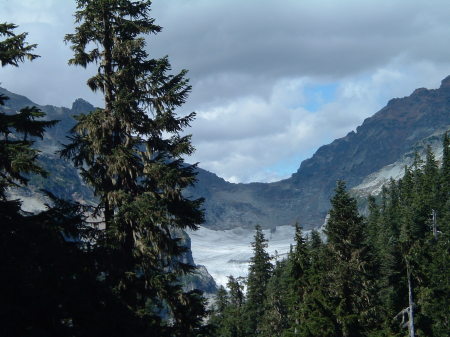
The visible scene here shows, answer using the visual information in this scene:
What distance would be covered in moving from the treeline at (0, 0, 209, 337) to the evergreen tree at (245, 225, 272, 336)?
134 ft

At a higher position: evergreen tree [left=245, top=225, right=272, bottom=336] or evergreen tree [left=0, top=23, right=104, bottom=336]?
evergreen tree [left=0, top=23, right=104, bottom=336]

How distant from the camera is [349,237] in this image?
1219 inches

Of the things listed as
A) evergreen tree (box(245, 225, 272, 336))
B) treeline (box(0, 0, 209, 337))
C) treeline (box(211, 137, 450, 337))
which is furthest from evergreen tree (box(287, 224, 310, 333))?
treeline (box(0, 0, 209, 337))

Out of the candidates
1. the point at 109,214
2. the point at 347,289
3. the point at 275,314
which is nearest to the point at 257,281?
the point at 275,314

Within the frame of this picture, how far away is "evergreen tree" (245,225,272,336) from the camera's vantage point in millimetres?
57094

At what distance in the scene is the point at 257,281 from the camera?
58406 mm

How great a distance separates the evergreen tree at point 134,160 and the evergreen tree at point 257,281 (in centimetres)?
4054

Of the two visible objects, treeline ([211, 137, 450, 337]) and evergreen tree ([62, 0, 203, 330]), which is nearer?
evergreen tree ([62, 0, 203, 330])

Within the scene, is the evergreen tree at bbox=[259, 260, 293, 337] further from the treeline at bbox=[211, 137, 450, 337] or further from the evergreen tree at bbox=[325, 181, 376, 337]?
the evergreen tree at bbox=[325, 181, 376, 337]

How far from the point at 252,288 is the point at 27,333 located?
165 feet

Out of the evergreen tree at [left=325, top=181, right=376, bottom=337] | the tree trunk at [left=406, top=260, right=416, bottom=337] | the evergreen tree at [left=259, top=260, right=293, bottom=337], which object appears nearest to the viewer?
the evergreen tree at [left=325, top=181, right=376, bottom=337]

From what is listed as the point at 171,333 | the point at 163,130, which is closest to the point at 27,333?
the point at 171,333

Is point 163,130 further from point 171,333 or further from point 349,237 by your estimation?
point 349,237

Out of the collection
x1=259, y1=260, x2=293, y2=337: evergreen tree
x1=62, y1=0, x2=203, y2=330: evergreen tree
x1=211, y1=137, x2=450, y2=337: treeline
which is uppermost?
x1=62, y1=0, x2=203, y2=330: evergreen tree
